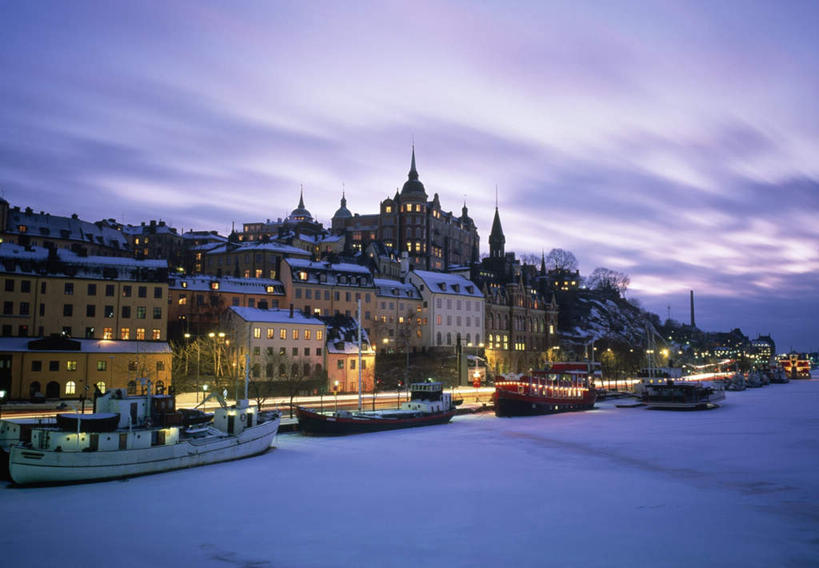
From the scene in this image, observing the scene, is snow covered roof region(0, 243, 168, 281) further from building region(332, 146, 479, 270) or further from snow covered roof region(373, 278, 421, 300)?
building region(332, 146, 479, 270)

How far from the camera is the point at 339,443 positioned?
1868 inches

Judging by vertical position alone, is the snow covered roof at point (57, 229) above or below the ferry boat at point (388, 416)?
above

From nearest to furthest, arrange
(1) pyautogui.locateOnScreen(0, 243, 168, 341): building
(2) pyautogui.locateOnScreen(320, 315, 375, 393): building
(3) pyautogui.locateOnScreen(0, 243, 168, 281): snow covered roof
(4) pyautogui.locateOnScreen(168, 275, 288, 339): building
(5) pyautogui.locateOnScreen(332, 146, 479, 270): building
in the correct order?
(1) pyautogui.locateOnScreen(0, 243, 168, 341): building → (3) pyautogui.locateOnScreen(0, 243, 168, 281): snow covered roof → (2) pyautogui.locateOnScreen(320, 315, 375, 393): building → (4) pyautogui.locateOnScreen(168, 275, 288, 339): building → (5) pyautogui.locateOnScreen(332, 146, 479, 270): building

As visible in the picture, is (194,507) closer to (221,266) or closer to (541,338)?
(221,266)

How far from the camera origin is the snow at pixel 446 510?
21250 mm

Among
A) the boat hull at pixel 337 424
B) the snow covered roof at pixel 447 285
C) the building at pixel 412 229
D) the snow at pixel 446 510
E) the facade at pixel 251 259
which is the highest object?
the building at pixel 412 229

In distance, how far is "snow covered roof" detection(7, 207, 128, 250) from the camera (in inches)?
4323

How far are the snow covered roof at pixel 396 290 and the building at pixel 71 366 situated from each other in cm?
4216

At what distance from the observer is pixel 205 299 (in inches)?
3484

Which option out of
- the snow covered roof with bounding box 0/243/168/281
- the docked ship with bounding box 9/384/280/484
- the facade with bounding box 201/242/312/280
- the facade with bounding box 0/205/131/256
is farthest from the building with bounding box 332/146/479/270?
the docked ship with bounding box 9/384/280/484

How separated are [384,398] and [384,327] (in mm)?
25622

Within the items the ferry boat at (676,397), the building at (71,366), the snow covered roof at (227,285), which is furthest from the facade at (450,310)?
the building at (71,366)

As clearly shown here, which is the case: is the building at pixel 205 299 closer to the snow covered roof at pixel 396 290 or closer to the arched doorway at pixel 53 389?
the snow covered roof at pixel 396 290

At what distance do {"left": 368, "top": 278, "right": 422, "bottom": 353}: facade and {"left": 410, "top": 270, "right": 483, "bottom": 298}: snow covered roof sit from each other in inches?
109
